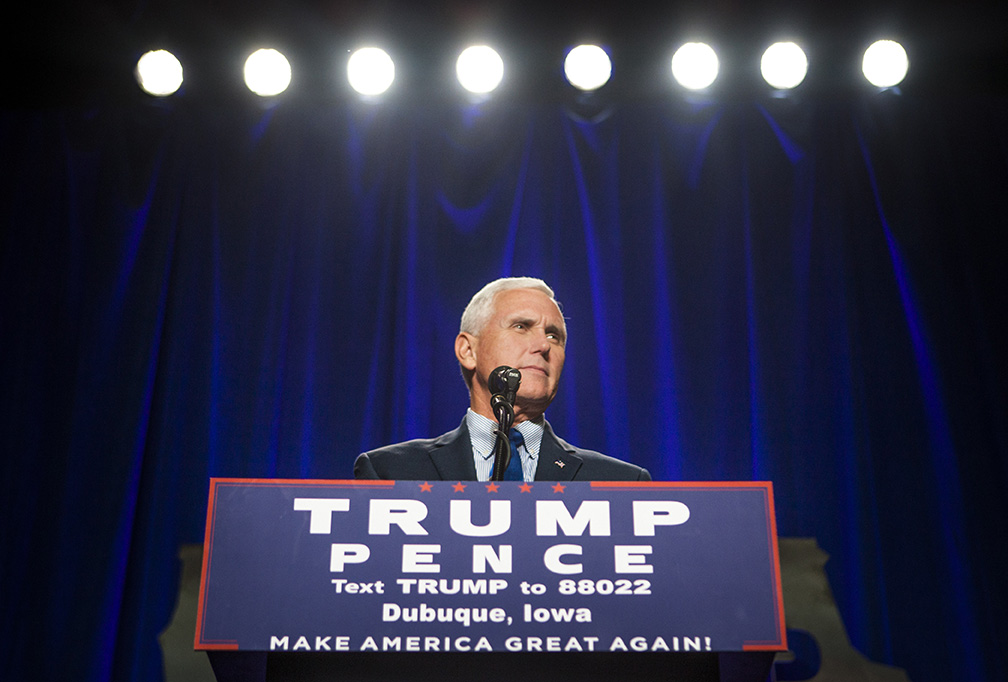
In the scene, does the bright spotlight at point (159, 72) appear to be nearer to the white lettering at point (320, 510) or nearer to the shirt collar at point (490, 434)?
the shirt collar at point (490, 434)

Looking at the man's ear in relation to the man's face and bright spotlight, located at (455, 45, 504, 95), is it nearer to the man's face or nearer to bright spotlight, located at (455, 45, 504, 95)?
the man's face

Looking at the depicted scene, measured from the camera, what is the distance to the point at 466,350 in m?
3.46

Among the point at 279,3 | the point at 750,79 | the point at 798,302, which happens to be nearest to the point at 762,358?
the point at 798,302

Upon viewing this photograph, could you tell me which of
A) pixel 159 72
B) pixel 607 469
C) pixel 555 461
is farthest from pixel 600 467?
pixel 159 72

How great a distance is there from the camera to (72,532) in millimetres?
3389

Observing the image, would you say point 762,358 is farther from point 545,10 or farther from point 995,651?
point 545,10

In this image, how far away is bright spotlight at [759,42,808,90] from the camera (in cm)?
375

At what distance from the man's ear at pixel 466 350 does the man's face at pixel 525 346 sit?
19mm

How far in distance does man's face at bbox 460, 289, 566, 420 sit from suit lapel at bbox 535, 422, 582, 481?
0.14m

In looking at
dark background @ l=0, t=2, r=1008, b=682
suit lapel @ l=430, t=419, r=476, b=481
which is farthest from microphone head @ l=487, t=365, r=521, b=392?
dark background @ l=0, t=2, r=1008, b=682

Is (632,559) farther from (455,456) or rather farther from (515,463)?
(455,456)

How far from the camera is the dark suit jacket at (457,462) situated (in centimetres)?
304

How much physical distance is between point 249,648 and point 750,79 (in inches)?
121

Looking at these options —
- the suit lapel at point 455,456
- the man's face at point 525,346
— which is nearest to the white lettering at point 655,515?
the suit lapel at point 455,456
